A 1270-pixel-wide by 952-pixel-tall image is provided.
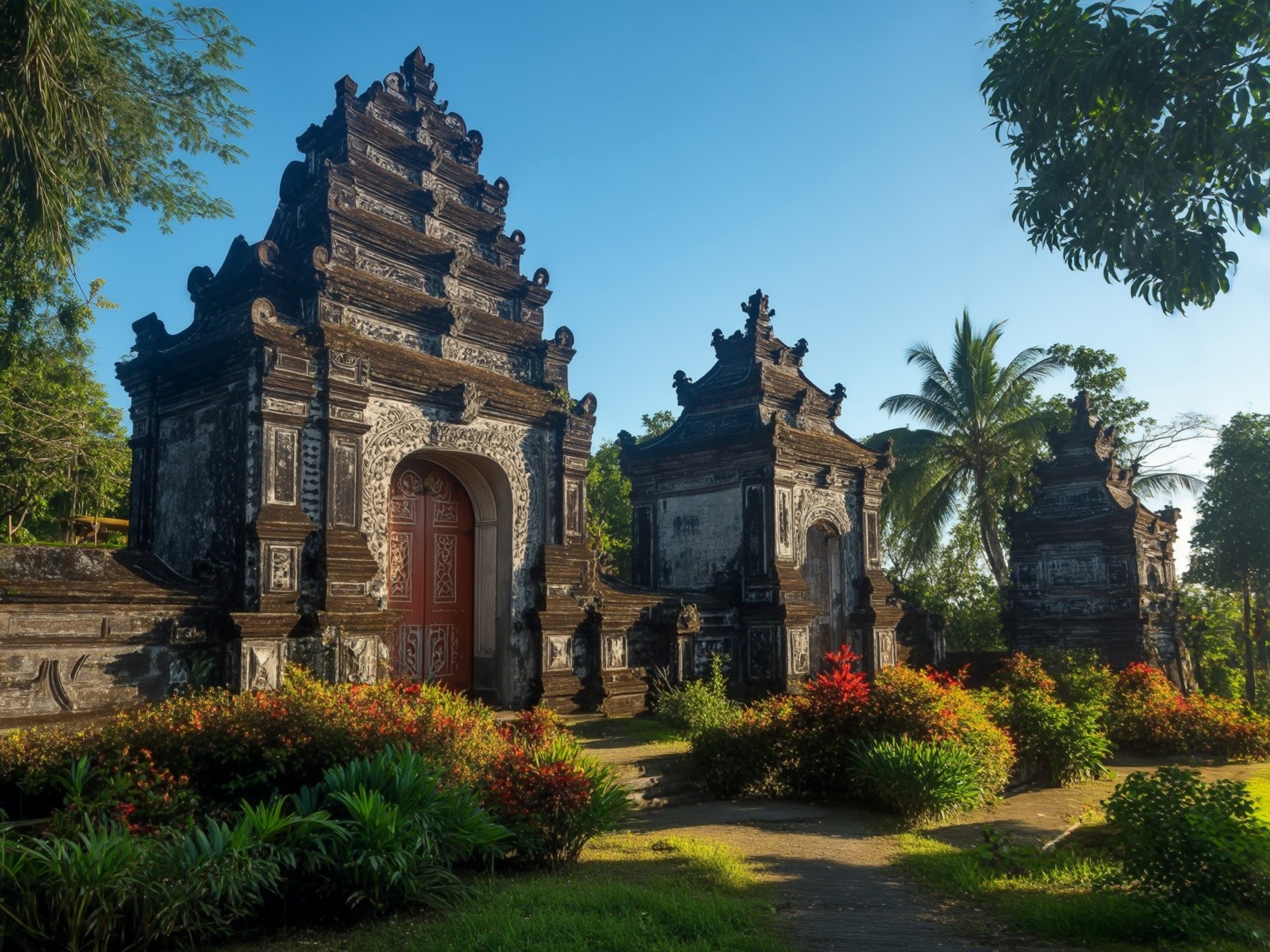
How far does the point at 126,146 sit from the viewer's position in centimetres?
1261

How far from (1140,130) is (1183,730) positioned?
11.3 metres

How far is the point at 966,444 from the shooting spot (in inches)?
1013

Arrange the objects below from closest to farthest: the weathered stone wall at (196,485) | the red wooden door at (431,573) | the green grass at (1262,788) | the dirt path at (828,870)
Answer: the dirt path at (828,870), the green grass at (1262,788), the weathered stone wall at (196,485), the red wooden door at (431,573)

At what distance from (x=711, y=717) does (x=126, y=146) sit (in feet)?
34.6

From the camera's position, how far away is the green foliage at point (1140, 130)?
247 inches

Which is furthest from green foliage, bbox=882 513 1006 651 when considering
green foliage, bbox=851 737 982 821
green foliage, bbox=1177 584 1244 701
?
green foliage, bbox=851 737 982 821

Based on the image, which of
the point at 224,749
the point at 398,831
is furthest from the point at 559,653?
the point at 398,831

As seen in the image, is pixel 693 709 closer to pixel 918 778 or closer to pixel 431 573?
pixel 918 778

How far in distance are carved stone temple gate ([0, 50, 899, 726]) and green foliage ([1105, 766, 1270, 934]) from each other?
25.3 feet

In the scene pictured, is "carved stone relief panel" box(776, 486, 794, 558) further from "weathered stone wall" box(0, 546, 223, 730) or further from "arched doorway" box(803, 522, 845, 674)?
"weathered stone wall" box(0, 546, 223, 730)

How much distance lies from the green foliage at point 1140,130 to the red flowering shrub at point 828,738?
15.6ft

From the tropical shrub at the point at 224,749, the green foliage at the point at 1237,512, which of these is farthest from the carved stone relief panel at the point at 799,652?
the green foliage at the point at 1237,512

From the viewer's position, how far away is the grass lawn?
5.07m

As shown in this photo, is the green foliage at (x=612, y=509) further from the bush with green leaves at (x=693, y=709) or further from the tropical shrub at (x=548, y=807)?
the tropical shrub at (x=548, y=807)
